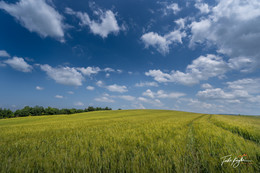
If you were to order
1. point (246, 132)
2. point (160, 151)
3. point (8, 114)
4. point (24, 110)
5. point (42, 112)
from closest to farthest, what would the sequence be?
point (160, 151), point (246, 132), point (8, 114), point (24, 110), point (42, 112)

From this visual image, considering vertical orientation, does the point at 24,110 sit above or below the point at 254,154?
below

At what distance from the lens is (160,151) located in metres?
2.52

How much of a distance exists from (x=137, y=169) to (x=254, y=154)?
102 inches

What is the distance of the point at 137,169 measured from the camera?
1681 millimetres

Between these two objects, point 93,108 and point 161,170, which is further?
point 93,108

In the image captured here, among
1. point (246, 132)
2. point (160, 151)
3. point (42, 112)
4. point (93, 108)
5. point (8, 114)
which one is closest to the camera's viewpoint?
point (160, 151)

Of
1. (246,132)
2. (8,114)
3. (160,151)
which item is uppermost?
(160,151)

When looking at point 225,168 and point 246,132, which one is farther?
point 246,132

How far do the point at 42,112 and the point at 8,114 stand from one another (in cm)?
1532

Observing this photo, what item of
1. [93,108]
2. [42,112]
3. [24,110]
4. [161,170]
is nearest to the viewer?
[161,170]

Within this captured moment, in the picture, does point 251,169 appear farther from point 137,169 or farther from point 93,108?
point 93,108

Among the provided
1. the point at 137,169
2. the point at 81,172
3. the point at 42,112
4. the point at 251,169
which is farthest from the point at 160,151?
the point at 42,112

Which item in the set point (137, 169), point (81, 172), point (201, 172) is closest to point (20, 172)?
point (81, 172)

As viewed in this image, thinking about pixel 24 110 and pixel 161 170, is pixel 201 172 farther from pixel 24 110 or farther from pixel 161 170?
pixel 24 110
